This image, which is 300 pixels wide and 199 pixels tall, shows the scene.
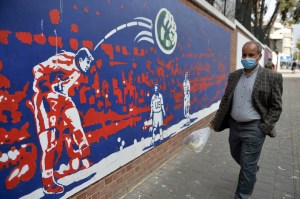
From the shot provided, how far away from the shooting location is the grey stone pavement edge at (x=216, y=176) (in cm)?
353

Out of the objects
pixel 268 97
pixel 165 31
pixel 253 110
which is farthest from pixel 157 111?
pixel 268 97

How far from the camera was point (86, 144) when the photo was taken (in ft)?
8.99

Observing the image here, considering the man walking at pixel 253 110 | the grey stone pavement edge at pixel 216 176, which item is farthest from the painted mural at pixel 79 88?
the man walking at pixel 253 110

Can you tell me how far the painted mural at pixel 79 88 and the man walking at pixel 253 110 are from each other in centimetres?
128

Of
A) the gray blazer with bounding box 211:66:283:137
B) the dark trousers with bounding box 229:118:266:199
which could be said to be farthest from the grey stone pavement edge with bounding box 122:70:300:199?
the gray blazer with bounding box 211:66:283:137

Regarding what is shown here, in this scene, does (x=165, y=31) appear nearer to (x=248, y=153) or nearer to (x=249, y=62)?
(x=249, y=62)

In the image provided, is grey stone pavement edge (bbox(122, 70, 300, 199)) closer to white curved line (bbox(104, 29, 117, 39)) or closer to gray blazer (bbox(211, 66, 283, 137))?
gray blazer (bbox(211, 66, 283, 137))

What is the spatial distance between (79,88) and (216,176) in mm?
2560

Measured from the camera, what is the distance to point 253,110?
9.92 ft

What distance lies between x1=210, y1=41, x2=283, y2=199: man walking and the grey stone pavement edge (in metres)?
0.65

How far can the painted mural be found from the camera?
80.4 inches

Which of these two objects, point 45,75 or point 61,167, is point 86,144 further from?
point 45,75

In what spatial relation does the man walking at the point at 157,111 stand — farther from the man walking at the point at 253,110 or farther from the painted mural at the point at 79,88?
the man walking at the point at 253,110

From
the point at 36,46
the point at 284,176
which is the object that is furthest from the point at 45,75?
A: the point at 284,176
